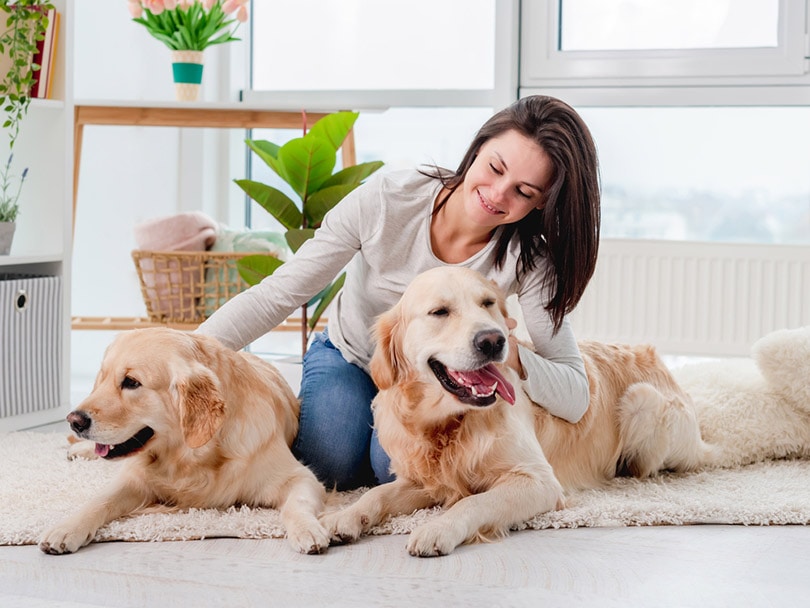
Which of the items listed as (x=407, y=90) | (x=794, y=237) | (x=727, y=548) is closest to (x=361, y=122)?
(x=407, y=90)

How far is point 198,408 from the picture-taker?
1875 mm

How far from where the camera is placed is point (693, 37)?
4051 millimetres

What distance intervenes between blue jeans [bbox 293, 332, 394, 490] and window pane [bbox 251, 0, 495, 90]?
238cm

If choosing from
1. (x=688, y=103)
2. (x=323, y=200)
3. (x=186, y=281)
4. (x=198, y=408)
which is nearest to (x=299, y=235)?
(x=323, y=200)

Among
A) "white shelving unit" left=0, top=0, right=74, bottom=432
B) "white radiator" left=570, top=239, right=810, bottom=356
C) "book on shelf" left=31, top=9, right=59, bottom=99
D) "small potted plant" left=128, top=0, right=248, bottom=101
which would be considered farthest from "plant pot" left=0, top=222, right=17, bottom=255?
"white radiator" left=570, top=239, right=810, bottom=356

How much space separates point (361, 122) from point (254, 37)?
2.32 feet

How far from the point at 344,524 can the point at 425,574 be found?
0.76 ft

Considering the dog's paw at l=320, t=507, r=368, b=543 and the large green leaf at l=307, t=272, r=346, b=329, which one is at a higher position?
the large green leaf at l=307, t=272, r=346, b=329

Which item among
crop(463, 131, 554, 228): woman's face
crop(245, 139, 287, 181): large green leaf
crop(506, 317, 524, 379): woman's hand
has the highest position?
crop(245, 139, 287, 181): large green leaf

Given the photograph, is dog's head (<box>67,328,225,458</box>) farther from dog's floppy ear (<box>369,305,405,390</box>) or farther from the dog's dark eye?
dog's floppy ear (<box>369,305,405,390</box>)

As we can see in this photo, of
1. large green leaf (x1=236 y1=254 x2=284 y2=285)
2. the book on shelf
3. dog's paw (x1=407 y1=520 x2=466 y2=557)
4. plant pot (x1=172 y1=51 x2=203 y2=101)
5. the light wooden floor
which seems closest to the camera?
the light wooden floor

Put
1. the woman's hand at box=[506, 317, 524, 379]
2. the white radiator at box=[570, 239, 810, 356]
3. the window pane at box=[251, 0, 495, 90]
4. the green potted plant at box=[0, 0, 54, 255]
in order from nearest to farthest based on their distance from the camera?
the woman's hand at box=[506, 317, 524, 379] → the green potted plant at box=[0, 0, 54, 255] → the white radiator at box=[570, 239, 810, 356] → the window pane at box=[251, 0, 495, 90]

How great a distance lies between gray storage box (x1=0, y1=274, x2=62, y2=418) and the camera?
9.89ft

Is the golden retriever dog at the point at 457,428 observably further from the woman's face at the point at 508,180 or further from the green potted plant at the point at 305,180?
the green potted plant at the point at 305,180
